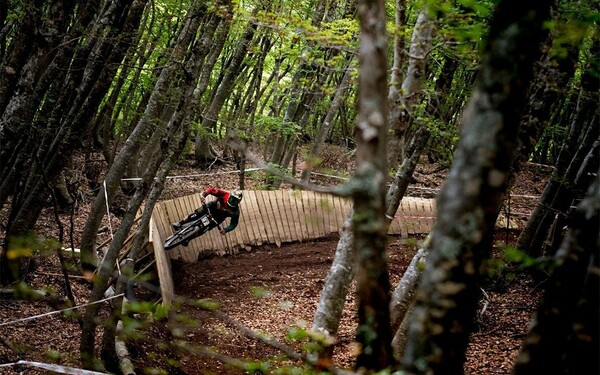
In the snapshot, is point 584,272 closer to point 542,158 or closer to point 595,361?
point 595,361

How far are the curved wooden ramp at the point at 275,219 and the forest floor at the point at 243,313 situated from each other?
0.35m

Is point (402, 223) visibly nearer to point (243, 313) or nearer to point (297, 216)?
point (297, 216)

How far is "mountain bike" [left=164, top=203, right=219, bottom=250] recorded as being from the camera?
1172 centimetres

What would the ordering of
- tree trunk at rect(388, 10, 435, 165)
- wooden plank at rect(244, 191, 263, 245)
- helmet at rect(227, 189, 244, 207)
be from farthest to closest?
1. wooden plank at rect(244, 191, 263, 245)
2. helmet at rect(227, 189, 244, 207)
3. tree trunk at rect(388, 10, 435, 165)

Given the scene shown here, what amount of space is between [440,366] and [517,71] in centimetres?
89

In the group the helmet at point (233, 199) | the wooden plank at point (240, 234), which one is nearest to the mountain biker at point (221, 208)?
the helmet at point (233, 199)

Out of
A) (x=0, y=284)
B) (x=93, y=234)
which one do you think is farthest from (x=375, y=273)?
(x=93, y=234)

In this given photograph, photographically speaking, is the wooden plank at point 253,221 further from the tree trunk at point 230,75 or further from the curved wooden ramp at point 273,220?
the tree trunk at point 230,75

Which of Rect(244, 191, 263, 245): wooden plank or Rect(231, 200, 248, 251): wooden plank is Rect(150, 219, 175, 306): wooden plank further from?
Rect(244, 191, 263, 245): wooden plank

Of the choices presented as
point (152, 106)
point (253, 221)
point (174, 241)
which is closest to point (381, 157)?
point (152, 106)

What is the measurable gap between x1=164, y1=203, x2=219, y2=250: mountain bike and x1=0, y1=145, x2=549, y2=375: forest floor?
82 cm

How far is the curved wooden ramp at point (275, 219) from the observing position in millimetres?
13586

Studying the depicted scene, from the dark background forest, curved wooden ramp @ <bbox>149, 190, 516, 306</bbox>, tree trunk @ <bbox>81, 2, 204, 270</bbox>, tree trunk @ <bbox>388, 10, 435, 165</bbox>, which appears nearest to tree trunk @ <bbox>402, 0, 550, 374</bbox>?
the dark background forest

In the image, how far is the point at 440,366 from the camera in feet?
5.15
